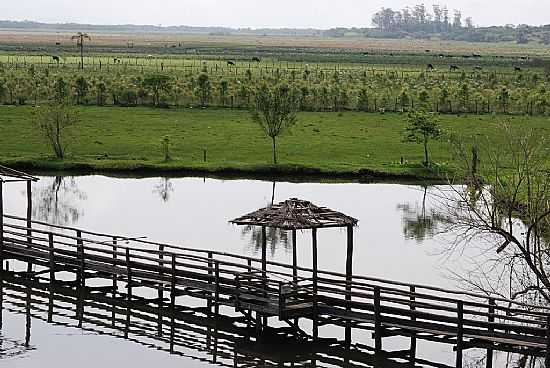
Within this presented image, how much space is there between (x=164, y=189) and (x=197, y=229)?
39.0 feet

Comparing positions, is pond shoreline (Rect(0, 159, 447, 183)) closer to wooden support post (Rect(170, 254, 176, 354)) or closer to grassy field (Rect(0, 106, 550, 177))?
grassy field (Rect(0, 106, 550, 177))

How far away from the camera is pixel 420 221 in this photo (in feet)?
168

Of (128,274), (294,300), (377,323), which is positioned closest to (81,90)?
(128,274)

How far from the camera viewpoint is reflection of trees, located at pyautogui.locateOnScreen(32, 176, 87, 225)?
165ft

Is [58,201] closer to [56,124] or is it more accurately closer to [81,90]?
[56,124]

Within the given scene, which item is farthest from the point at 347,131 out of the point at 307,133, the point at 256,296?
the point at 256,296

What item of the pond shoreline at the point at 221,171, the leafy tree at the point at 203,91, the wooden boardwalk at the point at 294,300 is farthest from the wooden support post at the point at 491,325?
the leafy tree at the point at 203,91

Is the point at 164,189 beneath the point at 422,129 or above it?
beneath

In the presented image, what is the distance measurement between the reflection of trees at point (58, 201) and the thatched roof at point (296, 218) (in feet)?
59.6

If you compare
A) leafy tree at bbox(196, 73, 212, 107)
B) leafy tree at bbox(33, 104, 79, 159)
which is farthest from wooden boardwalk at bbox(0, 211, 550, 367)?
leafy tree at bbox(196, 73, 212, 107)

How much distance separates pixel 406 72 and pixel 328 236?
8785 cm

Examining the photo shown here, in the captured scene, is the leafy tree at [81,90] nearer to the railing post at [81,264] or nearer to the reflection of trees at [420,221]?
the reflection of trees at [420,221]

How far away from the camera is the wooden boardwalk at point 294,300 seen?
28844mm

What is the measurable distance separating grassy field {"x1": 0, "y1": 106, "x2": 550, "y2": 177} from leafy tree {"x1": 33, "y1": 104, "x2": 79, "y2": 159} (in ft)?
2.45
